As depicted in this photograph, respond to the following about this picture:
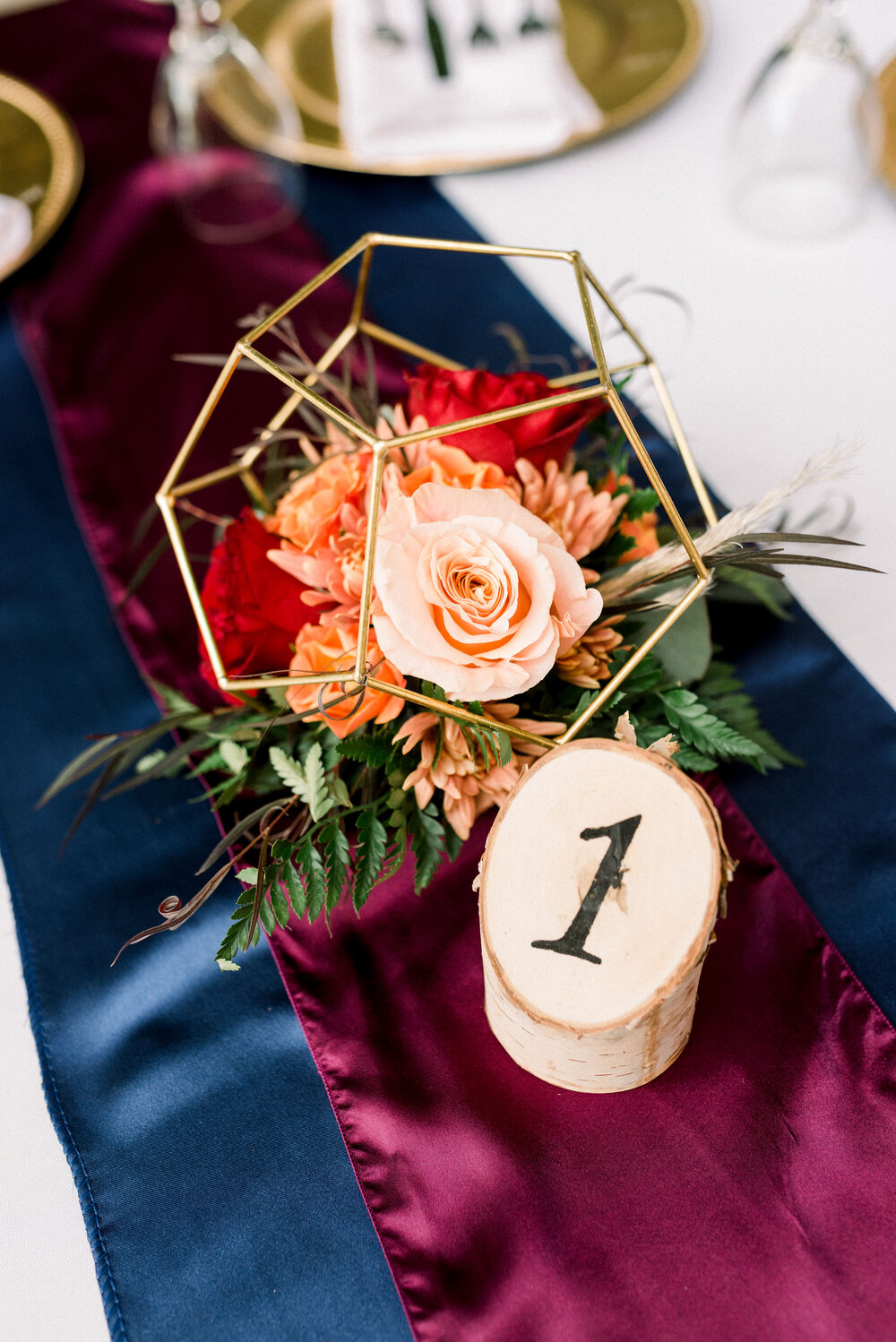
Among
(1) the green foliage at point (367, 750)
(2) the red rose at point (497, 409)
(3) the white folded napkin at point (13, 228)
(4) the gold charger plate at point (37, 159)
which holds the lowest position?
(1) the green foliage at point (367, 750)

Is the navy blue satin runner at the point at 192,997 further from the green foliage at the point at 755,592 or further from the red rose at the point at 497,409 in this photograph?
the red rose at the point at 497,409

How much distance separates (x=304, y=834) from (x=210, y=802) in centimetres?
12

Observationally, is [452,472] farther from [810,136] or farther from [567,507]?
[810,136]

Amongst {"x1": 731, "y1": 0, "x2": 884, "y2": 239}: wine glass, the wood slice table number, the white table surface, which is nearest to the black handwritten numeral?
the wood slice table number

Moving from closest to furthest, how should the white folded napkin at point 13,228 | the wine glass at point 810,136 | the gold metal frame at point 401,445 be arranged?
the gold metal frame at point 401,445 → the wine glass at point 810,136 → the white folded napkin at point 13,228

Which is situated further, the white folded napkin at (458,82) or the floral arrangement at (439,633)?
the white folded napkin at (458,82)

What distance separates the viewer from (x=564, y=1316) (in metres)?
0.34

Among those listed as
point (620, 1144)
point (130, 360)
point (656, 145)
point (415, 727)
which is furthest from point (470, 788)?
point (656, 145)

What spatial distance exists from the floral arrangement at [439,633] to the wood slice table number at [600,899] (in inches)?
1.0

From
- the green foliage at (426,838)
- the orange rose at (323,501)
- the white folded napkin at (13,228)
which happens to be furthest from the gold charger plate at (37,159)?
the green foliage at (426,838)

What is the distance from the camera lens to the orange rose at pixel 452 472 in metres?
0.36

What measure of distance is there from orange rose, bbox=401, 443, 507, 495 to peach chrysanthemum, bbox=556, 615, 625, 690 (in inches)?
2.6

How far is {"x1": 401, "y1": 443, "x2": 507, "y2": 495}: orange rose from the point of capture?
363mm

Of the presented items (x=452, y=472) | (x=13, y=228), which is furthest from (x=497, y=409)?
(x=13, y=228)
